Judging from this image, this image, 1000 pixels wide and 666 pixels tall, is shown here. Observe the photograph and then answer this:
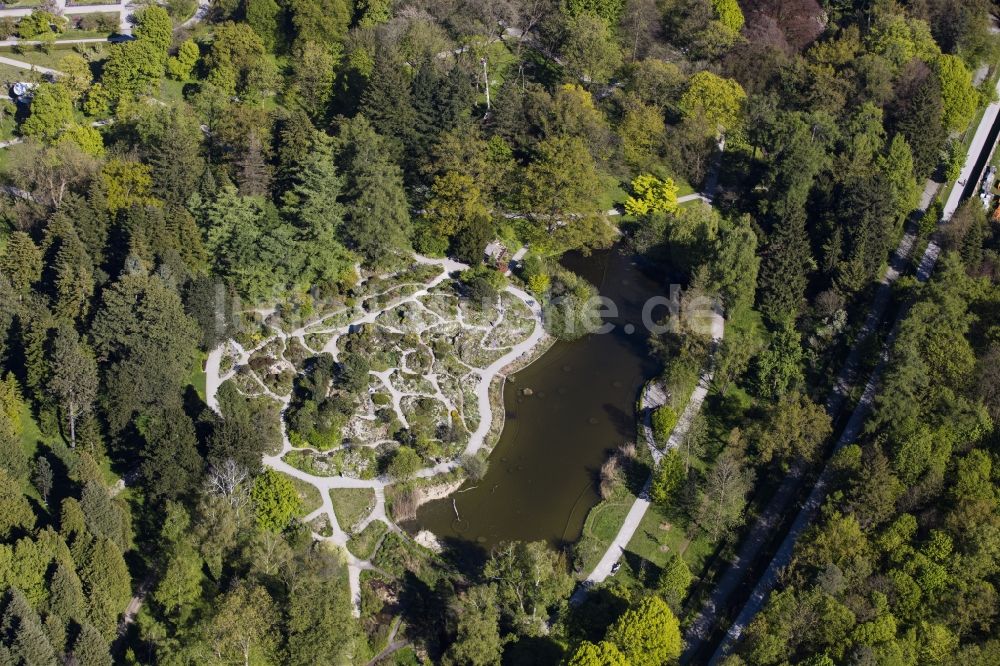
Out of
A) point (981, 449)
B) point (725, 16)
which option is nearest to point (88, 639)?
point (981, 449)

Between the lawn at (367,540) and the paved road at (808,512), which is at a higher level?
the paved road at (808,512)

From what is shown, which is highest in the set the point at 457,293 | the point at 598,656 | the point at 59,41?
the point at 598,656

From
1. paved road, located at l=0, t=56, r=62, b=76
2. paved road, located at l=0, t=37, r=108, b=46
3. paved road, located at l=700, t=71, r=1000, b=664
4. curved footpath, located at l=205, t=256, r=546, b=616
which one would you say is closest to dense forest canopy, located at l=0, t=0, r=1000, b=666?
curved footpath, located at l=205, t=256, r=546, b=616

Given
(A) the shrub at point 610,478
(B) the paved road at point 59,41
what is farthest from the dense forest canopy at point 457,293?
(B) the paved road at point 59,41

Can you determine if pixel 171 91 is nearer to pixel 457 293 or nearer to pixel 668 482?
pixel 457 293

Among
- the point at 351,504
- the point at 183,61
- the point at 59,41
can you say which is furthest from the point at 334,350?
the point at 59,41

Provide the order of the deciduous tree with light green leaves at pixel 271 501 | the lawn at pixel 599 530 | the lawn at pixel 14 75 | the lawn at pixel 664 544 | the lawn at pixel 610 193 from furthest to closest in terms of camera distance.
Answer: the lawn at pixel 14 75 < the lawn at pixel 610 193 < the lawn at pixel 664 544 < the lawn at pixel 599 530 < the deciduous tree with light green leaves at pixel 271 501

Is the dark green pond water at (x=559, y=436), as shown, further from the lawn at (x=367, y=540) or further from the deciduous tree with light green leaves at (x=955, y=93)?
the deciduous tree with light green leaves at (x=955, y=93)
